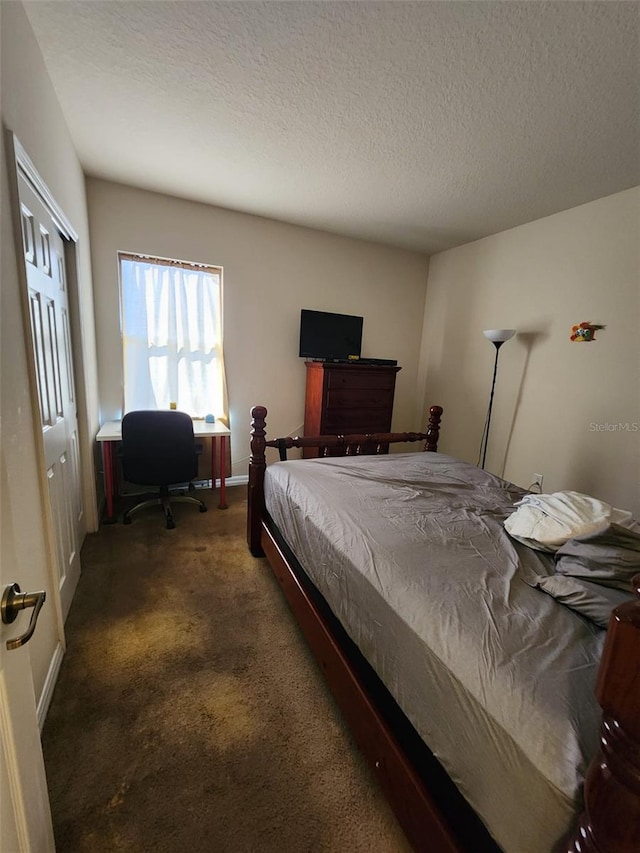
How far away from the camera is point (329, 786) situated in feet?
3.85

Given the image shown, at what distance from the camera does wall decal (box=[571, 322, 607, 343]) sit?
2.66 metres

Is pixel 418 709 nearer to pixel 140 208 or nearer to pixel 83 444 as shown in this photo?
pixel 83 444

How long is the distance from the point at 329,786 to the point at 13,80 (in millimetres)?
2677

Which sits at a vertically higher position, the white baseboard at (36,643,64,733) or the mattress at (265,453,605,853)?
the mattress at (265,453,605,853)

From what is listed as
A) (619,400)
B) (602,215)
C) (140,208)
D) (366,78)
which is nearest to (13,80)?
(366,78)

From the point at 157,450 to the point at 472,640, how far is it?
2.49m

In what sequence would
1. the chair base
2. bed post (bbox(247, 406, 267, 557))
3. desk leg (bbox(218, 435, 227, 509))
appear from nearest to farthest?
bed post (bbox(247, 406, 267, 557))
the chair base
desk leg (bbox(218, 435, 227, 509))

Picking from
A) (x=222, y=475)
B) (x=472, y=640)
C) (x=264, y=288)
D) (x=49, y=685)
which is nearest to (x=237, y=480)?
(x=222, y=475)

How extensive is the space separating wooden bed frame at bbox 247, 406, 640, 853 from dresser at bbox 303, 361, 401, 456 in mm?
1764

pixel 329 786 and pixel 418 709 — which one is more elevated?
pixel 418 709

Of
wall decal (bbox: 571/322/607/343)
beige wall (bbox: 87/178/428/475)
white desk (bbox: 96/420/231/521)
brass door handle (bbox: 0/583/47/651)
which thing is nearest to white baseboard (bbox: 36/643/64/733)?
brass door handle (bbox: 0/583/47/651)

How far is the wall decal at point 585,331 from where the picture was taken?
2.66 metres

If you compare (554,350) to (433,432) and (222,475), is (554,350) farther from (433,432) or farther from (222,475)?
(222,475)

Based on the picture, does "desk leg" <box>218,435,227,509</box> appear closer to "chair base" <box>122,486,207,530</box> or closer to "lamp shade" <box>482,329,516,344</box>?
"chair base" <box>122,486,207,530</box>
